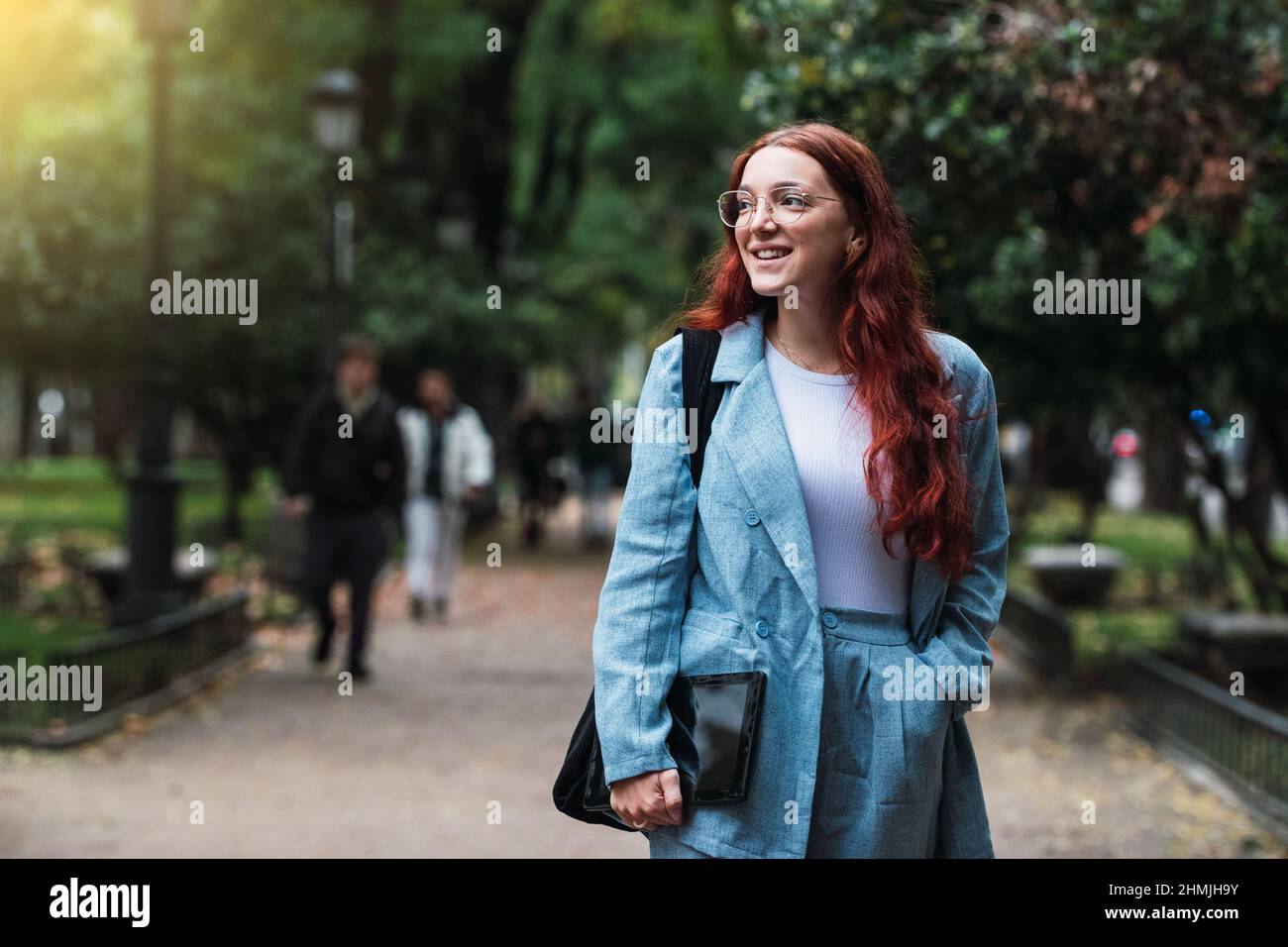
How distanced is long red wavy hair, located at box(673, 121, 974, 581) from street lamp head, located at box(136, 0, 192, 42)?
28.0ft

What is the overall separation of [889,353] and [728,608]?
0.51m

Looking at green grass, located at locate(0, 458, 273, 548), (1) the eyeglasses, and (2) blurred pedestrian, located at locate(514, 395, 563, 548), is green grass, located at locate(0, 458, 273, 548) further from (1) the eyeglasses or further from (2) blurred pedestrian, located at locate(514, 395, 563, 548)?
(1) the eyeglasses

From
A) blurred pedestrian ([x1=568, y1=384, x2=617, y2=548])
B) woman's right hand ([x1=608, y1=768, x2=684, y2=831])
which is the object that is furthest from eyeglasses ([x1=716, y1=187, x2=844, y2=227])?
blurred pedestrian ([x1=568, y1=384, x2=617, y2=548])

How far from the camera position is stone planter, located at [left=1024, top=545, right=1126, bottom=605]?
15.6 meters

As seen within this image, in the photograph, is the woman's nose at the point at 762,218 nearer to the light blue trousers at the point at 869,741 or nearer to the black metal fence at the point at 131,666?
the light blue trousers at the point at 869,741

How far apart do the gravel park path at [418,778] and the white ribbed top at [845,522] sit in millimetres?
3550

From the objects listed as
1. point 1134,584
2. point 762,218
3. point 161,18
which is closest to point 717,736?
point 762,218

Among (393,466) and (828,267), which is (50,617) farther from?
(828,267)

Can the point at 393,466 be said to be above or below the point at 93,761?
above

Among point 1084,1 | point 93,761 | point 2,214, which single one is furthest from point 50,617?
point 1084,1

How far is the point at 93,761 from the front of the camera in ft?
24.4

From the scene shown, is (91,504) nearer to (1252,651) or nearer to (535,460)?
(535,460)

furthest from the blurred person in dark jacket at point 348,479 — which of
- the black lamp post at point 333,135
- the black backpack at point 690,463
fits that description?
the black backpack at point 690,463
